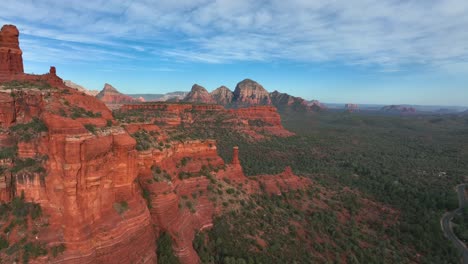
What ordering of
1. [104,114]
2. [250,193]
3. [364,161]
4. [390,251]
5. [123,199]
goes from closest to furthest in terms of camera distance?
1. [123,199]
2. [104,114]
3. [390,251]
4. [250,193]
5. [364,161]

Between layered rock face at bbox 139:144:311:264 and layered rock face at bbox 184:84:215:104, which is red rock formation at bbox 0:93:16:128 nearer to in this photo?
layered rock face at bbox 139:144:311:264

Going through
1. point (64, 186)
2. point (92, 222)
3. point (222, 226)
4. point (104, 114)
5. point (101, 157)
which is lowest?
point (222, 226)

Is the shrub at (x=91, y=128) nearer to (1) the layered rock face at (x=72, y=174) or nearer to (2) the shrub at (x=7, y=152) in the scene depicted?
(1) the layered rock face at (x=72, y=174)

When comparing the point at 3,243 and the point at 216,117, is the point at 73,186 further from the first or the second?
the point at 216,117

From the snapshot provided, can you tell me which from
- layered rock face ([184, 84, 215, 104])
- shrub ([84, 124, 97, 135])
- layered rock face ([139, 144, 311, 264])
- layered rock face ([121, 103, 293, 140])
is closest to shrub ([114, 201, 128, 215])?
layered rock face ([139, 144, 311, 264])

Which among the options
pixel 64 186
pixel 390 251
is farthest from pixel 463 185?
pixel 64 186

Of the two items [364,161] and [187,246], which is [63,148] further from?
[364,161]

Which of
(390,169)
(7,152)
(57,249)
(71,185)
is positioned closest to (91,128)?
(71,185)

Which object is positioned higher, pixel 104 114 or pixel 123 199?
pixel 104 114
